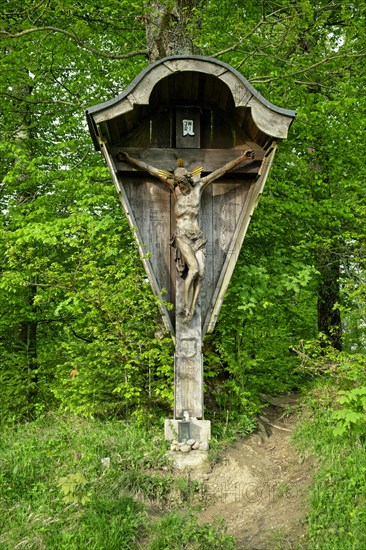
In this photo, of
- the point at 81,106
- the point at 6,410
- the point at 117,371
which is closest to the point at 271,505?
the point at 117,371

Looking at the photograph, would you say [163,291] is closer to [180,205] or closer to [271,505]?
[180,205]

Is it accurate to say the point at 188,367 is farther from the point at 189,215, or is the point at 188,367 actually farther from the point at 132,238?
the point at 132,238

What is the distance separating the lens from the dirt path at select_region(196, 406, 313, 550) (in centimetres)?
407

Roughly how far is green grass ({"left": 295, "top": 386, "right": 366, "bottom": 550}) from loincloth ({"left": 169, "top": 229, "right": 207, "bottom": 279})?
2.08 m

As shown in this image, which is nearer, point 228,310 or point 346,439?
point 346,439

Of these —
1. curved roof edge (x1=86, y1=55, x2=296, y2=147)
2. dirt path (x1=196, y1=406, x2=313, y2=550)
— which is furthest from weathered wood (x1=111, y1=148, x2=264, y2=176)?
dirt path (x1=196, y1=406, x2=313, y2=550)

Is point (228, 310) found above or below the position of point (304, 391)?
above

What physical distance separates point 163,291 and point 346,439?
2.21 meters

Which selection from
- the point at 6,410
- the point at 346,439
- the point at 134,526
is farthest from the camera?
the point at 6,410

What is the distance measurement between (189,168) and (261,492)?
331 centimetres

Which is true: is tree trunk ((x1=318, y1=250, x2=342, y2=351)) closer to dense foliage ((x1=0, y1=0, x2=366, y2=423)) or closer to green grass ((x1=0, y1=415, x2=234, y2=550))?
dense foliage ((x1=0, y1=0, x2=366, y2=423))

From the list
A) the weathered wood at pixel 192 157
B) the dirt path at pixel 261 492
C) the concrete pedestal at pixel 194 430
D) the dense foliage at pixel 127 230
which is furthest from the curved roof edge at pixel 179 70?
the dirt path at pixel 261 492

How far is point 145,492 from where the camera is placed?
4.52m

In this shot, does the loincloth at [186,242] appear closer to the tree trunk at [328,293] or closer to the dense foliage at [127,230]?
the dense foliage at [127,230]
